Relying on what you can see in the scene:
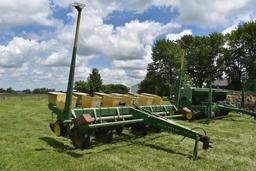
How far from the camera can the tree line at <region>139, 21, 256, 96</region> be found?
47188mm

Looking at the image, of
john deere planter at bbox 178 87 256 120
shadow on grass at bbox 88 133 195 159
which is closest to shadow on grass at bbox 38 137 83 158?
shadow on grass at bbox 88 133 195 159

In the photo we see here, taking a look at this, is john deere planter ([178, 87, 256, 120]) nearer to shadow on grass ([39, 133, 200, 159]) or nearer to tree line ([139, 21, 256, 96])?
shadow on grass ([39, 133, 200, 159])

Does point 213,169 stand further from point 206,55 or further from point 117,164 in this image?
point 206,55

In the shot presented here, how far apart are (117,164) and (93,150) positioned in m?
1.56

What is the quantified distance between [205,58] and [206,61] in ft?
1.77

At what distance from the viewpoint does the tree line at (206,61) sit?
4719cm

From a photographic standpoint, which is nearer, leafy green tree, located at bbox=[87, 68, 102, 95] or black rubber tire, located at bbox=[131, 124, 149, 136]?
black rubber tire, located at bbox=[131, 124, 149, 136]

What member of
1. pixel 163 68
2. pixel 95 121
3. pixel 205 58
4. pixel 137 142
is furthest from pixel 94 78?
pixel 95 121

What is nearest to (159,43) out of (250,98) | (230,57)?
(230,57)

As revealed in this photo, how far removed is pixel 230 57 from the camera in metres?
49.8

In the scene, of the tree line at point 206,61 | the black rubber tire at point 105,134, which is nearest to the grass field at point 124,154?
the black rubber tire at point 105,134

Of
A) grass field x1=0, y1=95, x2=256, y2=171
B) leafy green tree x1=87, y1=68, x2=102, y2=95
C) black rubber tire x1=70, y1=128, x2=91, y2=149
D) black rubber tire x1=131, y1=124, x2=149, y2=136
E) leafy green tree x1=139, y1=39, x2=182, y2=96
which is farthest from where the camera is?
leafy green tree x1=139, y1=39, x2=182, y2=96

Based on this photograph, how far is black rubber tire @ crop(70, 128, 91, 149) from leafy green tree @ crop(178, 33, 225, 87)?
4400 centimetres

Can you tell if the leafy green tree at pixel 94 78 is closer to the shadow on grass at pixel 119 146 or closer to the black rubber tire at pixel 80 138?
the shadow on grass at pixel 119 146
